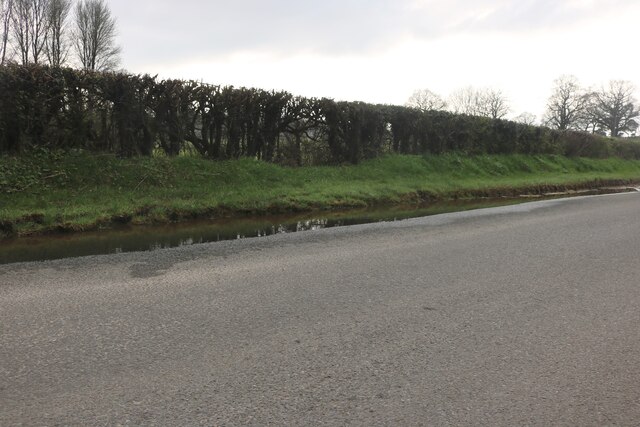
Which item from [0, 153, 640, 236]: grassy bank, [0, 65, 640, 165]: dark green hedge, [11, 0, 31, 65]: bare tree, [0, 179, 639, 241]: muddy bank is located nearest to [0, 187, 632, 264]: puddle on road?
[0, 179, 639, 241]: muddy bank

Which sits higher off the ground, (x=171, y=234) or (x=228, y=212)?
(x=228, y=212)

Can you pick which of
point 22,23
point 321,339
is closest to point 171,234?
point 321,339

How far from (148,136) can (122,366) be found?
11501 millimetres

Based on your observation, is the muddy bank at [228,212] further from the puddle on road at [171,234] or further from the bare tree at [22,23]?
the bare tree at [22,23]

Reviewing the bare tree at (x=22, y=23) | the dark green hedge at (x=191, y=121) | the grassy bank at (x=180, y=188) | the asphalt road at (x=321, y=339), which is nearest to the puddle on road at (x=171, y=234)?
the grassy bank at (x=180, y=188)

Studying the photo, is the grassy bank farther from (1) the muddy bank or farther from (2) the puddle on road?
(2) the puddle on road

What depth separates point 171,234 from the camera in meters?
9.50

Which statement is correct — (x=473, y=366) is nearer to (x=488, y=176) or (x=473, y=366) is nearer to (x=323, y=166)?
(x=323, y=166)

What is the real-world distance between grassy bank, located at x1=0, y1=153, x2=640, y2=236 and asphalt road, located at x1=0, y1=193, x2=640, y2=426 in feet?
11.9

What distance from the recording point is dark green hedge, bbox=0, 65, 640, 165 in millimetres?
12234

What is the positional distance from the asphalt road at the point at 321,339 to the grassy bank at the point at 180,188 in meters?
3.62

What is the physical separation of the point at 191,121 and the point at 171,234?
21.8 feet

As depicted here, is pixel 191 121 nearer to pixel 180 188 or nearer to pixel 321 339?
pixel 180 188

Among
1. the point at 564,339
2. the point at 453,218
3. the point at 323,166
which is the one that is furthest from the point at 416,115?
the point at 564,339
